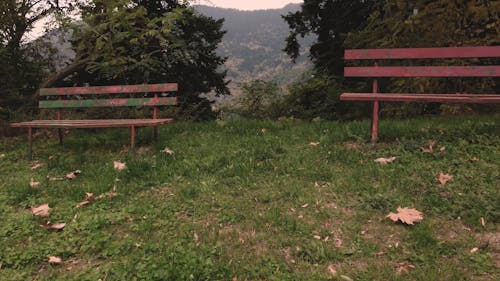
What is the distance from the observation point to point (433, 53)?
5.39 m

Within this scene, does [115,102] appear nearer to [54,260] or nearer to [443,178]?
[54,260]

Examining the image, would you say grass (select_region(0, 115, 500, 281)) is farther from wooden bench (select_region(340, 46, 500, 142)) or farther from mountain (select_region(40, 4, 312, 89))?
mountain (select_region(40, 4, 312, 89))

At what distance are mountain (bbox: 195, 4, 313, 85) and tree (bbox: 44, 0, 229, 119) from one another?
2710 centimetres

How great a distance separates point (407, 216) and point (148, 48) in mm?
8429

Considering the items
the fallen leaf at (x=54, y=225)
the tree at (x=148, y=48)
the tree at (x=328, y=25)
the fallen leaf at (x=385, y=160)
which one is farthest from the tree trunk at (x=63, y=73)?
the fallen leaf at (x=385, y=160)

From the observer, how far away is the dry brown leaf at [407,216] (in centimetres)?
320

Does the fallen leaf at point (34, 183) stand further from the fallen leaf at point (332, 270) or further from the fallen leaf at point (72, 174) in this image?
the fallen leaf at point (332, 270)

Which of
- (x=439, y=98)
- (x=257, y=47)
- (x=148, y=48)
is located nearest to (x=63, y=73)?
(x=148, y=48)

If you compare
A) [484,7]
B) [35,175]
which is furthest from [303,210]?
[484,7]

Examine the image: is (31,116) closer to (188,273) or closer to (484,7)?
(188,273)

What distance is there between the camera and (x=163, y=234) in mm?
3254

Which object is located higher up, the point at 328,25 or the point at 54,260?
the point at 328,25

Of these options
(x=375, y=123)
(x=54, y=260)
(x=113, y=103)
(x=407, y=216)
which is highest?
(x=113, y=103)

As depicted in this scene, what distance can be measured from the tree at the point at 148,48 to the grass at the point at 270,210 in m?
3.02
